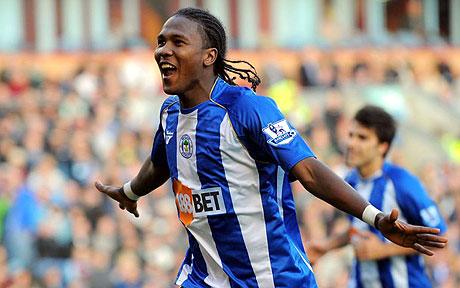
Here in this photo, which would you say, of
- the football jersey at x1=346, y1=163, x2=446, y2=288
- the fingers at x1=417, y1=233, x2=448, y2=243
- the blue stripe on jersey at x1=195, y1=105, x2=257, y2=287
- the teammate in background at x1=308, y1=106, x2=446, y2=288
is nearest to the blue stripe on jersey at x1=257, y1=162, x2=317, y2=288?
the blue stripe on jersey at x1=195, y1=105, x2=257, y2=287

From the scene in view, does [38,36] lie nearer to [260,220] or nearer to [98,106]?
[98,106]

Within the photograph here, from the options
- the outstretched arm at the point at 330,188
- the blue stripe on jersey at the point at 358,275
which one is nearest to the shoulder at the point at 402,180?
the blue stripe on jersey at the point at 358,275

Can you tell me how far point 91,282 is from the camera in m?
13.0

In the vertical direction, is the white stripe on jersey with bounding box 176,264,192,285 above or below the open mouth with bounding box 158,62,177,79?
below

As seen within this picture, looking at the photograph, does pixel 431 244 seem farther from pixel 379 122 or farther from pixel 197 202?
pixel 379 122

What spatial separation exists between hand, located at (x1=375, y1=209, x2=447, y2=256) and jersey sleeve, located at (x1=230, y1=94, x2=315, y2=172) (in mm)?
551

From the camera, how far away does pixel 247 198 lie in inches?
235

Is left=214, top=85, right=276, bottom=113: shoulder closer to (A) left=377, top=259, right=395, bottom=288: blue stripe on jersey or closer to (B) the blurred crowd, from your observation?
(A) left=377, top=259, right=395, bottom=288: blue stripe on jersey

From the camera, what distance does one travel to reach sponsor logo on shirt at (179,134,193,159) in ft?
19.8

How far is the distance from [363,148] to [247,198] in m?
2.50

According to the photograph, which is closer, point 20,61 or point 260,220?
point 260,220

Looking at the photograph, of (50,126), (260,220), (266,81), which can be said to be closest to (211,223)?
(260,220)

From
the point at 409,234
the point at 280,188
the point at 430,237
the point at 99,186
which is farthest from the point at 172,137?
the point at 430,237

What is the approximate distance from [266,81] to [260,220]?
15453 millimetres
